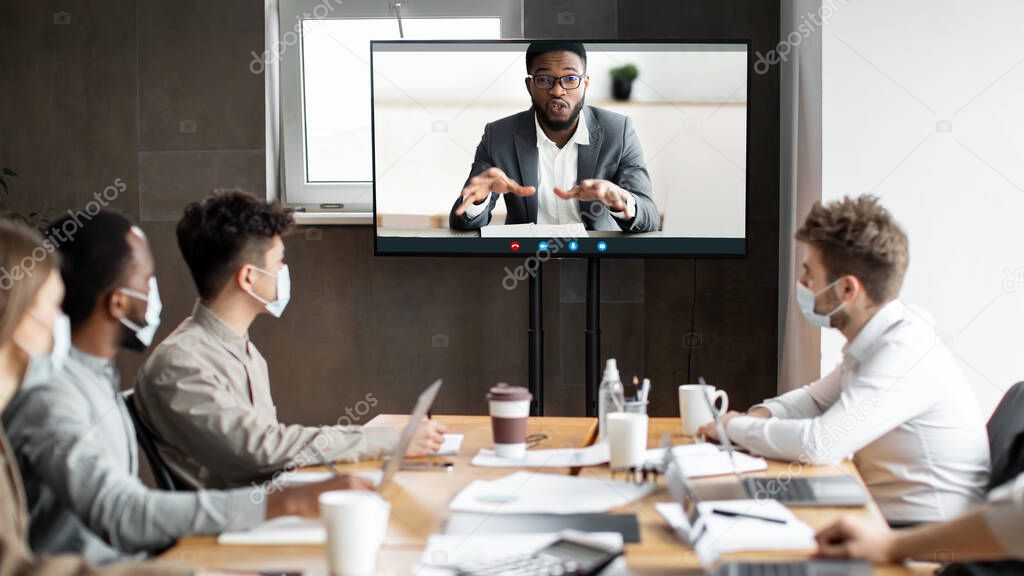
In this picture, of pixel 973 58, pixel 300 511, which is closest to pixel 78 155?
pixel 300 511

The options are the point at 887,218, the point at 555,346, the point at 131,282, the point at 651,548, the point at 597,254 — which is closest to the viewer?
the point at 651,548

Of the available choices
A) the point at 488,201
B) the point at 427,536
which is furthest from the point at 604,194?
the point at 427,536

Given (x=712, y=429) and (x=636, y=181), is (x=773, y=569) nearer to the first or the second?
(x=712, y=429)

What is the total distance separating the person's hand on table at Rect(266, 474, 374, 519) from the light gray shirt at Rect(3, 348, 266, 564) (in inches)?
0.7

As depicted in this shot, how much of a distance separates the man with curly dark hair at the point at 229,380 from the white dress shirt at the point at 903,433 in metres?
0.79

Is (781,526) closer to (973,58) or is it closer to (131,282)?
(131,282)

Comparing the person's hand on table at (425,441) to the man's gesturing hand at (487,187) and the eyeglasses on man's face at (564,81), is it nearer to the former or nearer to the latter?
the man's gesturing hand at (487,187)

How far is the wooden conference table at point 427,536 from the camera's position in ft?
4.61

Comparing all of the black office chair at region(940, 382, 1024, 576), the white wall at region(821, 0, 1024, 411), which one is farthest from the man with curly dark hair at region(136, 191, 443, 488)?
the white wall at region(821, 0, 1024, 411)

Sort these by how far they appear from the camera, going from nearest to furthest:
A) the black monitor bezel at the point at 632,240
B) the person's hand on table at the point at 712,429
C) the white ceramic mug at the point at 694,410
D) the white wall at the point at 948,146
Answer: the person's hand on table at the point at 712,429 → the white ceramic mug at the point at 694,410 → the white wall at the point at 948,146 → the black monitor bezel at the point at 632,240

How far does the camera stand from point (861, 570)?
1.35 meters

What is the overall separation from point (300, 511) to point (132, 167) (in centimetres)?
307

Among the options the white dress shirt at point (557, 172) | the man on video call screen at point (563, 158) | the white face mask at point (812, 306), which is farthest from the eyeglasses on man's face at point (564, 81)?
the white face mask at point (812, 306)

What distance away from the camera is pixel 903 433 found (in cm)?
216
